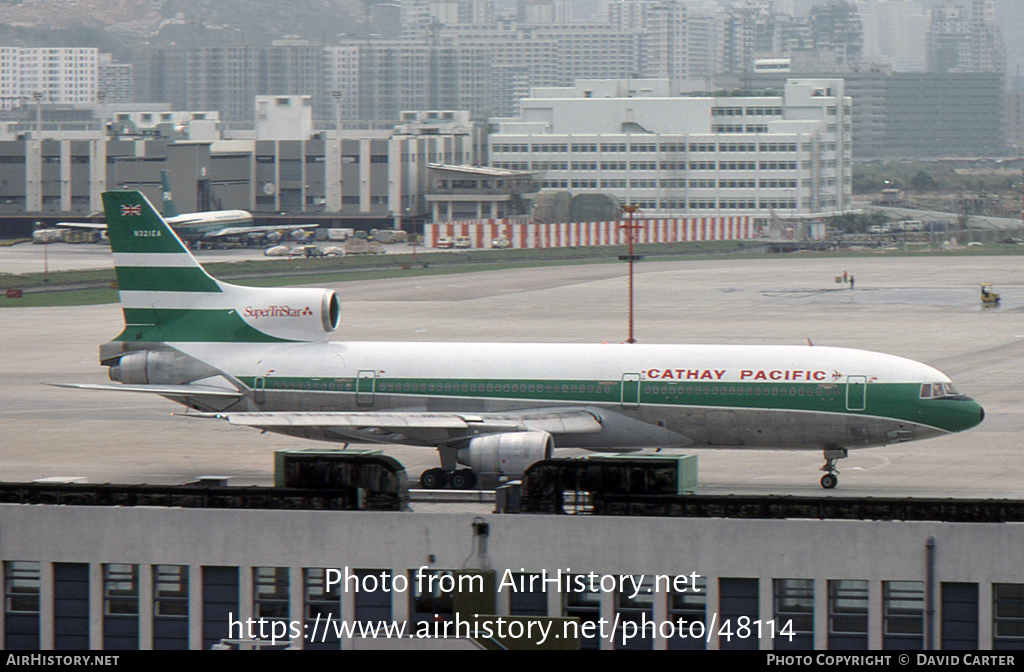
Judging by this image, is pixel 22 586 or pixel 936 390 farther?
pixel 936 390

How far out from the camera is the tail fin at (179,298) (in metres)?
49.6

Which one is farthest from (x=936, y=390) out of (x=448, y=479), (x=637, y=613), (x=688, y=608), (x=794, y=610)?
(x=637, y=613)

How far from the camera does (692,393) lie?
45.1 m

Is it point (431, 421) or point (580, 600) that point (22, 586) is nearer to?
point (580, 600)

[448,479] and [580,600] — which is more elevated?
[580,600]

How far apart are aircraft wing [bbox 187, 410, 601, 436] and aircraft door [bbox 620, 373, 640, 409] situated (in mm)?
1182

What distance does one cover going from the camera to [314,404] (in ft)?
156

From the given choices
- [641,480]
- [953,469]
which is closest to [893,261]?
[953,469]

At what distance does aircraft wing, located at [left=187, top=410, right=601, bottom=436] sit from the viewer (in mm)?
44406

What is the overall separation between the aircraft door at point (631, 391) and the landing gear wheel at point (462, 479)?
219 inches

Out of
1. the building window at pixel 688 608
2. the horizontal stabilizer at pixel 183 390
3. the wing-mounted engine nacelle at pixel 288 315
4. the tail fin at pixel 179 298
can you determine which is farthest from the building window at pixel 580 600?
the tail fin at pixel 179 298

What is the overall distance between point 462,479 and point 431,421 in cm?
220

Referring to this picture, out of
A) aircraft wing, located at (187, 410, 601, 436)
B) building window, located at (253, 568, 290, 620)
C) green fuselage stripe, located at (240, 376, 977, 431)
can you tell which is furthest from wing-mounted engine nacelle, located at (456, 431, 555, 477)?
building window, located at (253, 568, 290, 620)

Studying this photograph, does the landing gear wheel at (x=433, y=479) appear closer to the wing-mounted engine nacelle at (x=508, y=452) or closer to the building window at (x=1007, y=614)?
the wing-mounted engine nacelle at (x=508, y=452)
